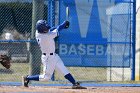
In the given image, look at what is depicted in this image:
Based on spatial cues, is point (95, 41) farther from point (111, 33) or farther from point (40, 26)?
point (40, 26)

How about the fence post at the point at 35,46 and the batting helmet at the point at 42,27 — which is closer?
the batting helmet at the point at 42,27

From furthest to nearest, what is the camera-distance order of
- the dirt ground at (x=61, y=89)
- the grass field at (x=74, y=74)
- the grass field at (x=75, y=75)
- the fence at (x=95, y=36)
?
the grass field at (x=74, y=74) → the fence at (x=95, y=36) → the grass field at (x=75, y=75) → the dirt ground at (x=61, y=89)

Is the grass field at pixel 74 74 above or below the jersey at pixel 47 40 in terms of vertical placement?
below

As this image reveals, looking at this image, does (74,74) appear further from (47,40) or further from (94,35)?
(47,40)

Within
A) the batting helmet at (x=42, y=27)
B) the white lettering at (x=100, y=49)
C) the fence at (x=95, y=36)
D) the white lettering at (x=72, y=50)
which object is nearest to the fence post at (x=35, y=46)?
the fence at (x=95, y=36)

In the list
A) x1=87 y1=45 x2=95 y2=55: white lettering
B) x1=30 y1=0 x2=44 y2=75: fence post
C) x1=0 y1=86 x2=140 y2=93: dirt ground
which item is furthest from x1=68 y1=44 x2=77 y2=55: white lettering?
x1=0 y1=86 x2=140 y2=93: dirt ground

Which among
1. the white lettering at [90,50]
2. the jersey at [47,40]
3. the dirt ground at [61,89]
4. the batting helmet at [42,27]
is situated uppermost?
the batting helmet at [42,27]

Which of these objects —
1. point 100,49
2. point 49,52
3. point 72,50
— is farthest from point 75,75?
point 49,52

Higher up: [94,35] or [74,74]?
[94,35]

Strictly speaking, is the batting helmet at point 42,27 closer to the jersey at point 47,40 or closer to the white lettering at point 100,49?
the jersey at point 47,40

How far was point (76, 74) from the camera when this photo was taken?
18625 millimetres

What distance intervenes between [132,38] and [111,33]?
0.65 m

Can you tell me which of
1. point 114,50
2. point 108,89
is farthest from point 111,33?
point 108,89

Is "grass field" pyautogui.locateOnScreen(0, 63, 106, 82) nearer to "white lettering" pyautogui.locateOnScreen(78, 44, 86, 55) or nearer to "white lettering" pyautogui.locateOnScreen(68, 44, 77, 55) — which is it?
"white lettering" pyautogui.locateOnScreen(68, 44, 77, 55)
